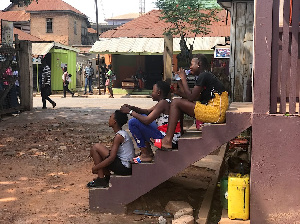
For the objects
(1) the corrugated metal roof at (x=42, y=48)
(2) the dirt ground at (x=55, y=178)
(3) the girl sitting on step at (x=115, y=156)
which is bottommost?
(2) the dirt ground at (x=55, y=178)

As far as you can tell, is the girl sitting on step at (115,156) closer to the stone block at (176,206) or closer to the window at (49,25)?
the stone block at (176,206)

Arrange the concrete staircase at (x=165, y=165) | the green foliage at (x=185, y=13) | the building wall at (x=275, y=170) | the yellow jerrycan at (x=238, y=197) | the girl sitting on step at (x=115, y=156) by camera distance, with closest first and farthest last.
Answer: the building wall at (x=275, y=170)
the yellow jerrycan at (x=238, y=197)
the concrete staircase at (x=165, y=165)
the girl sitting on step at (x=115, y=156)
the green foliage at (x=185, y=13)

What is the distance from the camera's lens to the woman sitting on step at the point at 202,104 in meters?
5.21

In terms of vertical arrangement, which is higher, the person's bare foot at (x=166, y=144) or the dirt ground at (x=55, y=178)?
the person's bare foot at (x=166, y=144)

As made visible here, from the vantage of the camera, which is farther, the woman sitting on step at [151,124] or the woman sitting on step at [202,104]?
the woman sitting on step at [151,124]

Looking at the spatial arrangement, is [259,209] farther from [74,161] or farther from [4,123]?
[4,123]

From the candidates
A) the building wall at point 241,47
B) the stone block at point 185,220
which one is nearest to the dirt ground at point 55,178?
the stone block at point 185,220

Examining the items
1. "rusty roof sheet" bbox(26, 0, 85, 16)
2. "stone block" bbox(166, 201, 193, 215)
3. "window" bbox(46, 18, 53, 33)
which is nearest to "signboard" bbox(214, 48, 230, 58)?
"stone block" bbox(166, 201, 193, 215)

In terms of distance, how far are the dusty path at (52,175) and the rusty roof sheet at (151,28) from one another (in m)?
16.5

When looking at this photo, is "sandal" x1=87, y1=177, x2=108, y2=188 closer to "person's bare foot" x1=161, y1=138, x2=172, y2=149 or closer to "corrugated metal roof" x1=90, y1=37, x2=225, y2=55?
"person's bare foot" x1=161, y1=138, x2=172, y2=149

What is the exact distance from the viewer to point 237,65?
36.6ft

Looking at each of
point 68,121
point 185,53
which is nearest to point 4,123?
point 68,121

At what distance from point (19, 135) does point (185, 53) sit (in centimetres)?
1107

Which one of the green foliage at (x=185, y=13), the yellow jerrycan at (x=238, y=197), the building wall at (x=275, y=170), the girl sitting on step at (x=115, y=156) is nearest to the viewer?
the building wall at (x=275, y=170)
